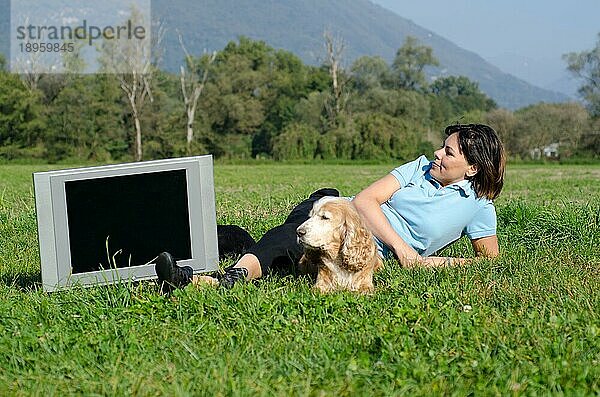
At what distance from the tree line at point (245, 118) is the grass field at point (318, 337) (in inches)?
1781

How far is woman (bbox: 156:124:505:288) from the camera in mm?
5703

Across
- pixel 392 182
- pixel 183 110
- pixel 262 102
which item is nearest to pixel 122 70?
pixel 183 110

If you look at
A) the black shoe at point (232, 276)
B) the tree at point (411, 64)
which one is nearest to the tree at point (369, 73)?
the tree at point (411, 64)

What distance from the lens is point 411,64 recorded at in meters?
79.9

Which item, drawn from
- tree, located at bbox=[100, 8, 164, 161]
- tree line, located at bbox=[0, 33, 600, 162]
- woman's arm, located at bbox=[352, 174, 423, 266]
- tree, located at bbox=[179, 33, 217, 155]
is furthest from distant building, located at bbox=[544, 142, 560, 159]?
woman's arm, located at bbox=[352, 174, 423, 266]

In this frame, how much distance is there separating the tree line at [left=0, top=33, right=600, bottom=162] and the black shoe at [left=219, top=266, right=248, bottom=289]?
4493cm

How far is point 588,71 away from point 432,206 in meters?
Answer: 61.3

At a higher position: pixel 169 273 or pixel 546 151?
pixel 169 273

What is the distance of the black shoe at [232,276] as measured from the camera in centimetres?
504

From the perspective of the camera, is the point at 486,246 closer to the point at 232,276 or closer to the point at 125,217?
the point at 232,276

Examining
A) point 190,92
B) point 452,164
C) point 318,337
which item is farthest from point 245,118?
point 318,337

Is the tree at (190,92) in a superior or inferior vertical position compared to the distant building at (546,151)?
superior

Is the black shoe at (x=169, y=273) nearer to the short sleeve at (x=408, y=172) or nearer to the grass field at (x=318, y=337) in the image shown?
the grass field at (x=318, y=337)

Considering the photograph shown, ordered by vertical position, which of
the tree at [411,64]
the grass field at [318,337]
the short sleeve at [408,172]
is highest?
the tree at [411,64]
